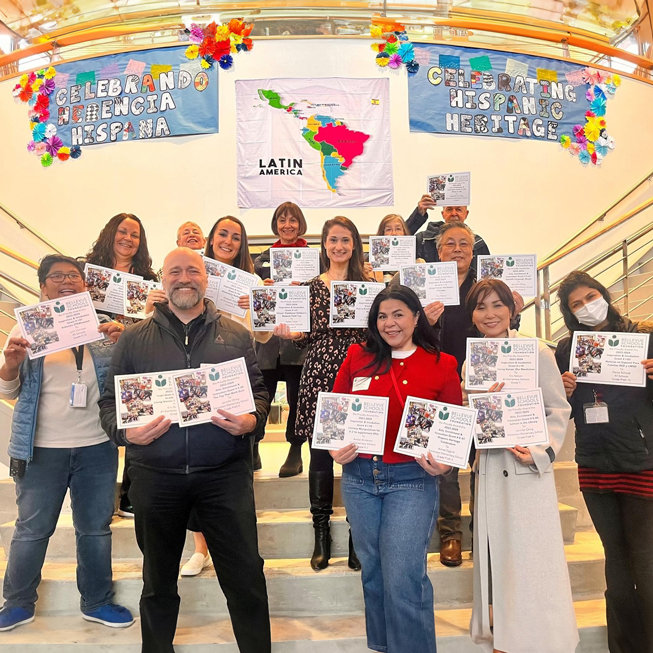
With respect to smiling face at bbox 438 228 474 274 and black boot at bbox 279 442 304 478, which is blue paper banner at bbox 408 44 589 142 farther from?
black boot at bbox 279 442 304 478

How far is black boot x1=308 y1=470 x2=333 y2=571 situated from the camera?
9.82 feet

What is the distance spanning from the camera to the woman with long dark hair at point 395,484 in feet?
7.09

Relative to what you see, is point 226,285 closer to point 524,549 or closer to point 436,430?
point 436,430

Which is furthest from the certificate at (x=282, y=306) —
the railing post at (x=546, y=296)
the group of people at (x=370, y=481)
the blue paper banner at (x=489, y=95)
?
the blue paper banner at (x=489, y=95)

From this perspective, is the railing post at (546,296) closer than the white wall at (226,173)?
Yes

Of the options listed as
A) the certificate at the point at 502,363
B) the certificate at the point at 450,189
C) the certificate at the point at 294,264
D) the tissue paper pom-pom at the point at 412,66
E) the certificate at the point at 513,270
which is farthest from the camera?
the tissue paper pom-pom at the point at 412,66

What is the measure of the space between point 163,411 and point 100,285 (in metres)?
1.02

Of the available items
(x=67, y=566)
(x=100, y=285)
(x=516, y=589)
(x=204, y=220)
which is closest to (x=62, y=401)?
(x=100, y=285)

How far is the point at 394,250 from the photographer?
3.34m

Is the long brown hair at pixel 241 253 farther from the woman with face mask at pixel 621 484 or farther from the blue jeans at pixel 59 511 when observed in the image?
the woman with face mask at pixel 621 484

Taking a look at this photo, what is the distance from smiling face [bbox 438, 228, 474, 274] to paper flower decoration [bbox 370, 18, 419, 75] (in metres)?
3.63

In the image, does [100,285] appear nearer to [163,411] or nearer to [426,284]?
[163,411]

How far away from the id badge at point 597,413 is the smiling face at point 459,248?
1030 millimetres

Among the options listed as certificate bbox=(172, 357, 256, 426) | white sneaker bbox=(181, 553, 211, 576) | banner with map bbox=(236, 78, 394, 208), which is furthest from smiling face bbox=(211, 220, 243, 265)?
banner with map bbox=(236, 78, 394, 208)
